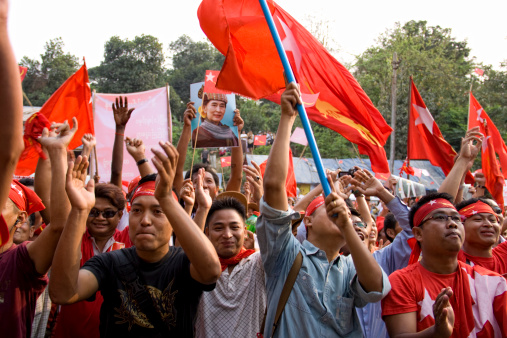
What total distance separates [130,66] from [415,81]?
68.5 ft

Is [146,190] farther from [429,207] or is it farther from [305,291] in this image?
[429,207]

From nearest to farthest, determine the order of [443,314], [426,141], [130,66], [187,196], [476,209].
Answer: [443,314], [187,196], [476,209], [426,141], [130,66]

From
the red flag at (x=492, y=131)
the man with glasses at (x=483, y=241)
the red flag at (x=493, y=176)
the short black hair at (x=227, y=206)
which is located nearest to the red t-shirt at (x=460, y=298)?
the man with glasses at (x=483, y=241)

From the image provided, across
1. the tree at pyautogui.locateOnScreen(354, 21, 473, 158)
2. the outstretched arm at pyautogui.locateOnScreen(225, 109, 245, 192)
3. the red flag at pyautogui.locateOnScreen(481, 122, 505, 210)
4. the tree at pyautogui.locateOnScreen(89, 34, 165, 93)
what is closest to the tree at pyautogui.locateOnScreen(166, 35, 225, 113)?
the tree at pyautogui.locateOnScreen(89, 34, 165, 93)

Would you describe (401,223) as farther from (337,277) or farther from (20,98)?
(20,98)

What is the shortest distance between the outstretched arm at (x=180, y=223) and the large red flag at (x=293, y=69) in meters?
1.17

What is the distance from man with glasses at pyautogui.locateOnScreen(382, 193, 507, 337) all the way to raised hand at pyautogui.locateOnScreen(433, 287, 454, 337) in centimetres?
19

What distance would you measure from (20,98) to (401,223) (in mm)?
2972

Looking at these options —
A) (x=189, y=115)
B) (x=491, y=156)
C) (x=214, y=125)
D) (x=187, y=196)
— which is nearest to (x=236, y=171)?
(x=214, y=125)

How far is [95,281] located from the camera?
97.2 inches

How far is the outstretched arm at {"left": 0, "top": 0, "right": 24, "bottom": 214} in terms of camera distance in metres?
1.27

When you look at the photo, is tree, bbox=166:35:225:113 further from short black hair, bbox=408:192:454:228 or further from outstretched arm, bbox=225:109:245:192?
short black hair, bbox=408:192:454:228

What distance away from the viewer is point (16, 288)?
254 centimetres

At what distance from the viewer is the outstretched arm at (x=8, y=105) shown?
127cm
